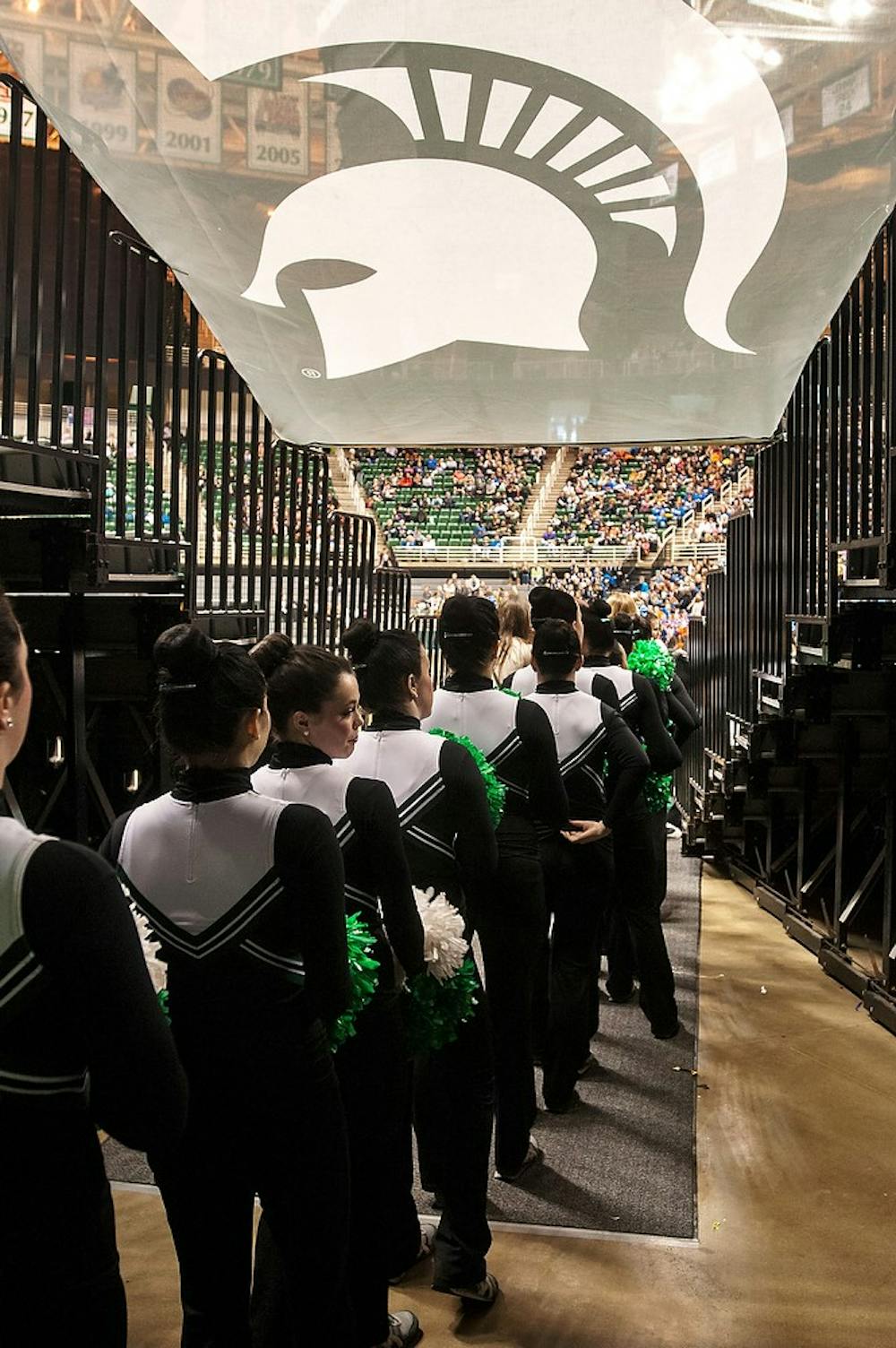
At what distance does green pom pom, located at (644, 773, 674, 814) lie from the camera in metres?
4.73

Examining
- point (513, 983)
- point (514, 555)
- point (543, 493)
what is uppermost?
point (543, 493)

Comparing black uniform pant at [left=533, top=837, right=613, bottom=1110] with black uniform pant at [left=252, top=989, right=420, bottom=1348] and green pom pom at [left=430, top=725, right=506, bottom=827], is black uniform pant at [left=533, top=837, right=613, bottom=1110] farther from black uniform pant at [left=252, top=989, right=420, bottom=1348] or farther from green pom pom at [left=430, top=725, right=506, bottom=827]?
black uniform pant at [left=252, top=989, right=420, bottom=1348]

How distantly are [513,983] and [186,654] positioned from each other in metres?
1.73

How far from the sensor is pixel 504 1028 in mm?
3098

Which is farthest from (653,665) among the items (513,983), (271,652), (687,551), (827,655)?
(687,551)

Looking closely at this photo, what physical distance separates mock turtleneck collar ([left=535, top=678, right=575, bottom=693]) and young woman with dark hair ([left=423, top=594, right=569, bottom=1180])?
0.57 metres

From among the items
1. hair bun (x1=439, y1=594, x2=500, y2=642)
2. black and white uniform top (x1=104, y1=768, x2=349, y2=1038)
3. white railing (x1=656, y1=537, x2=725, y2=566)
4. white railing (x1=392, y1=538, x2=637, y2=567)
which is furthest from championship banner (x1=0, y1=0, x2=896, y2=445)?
white railing (x1=392, y1=538, x2=637, y2=567)

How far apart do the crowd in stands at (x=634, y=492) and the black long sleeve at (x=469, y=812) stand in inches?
925

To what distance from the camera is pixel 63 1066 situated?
1212mm

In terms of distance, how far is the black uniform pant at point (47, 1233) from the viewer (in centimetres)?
119

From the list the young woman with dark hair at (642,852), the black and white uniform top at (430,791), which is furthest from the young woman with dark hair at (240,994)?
the young woman with dark hair at (642,852)

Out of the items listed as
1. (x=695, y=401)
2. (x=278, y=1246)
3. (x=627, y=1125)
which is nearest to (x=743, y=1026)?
(x=627, y=1125)

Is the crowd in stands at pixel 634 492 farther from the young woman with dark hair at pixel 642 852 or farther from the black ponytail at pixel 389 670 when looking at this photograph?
the black ponytail at pixel 389 670

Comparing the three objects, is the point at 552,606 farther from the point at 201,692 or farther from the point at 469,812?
the point at 201,692
